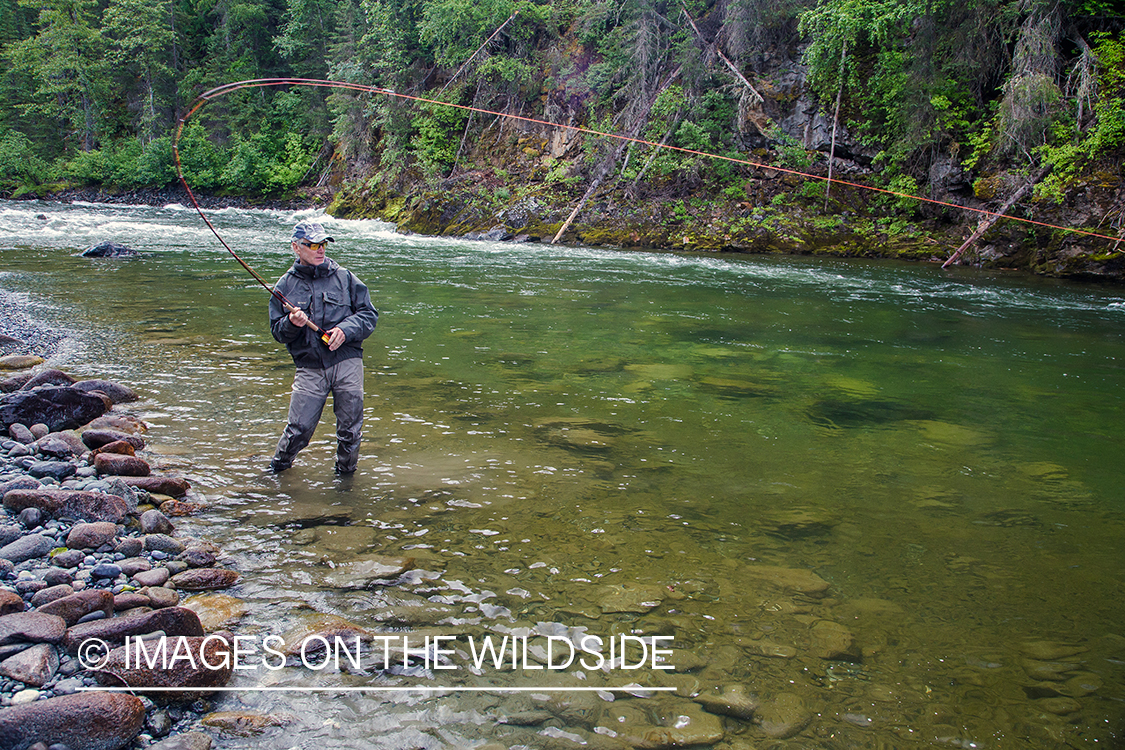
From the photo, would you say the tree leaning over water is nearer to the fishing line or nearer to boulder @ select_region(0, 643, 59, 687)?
the fishing line

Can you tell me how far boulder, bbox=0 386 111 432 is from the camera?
205 inches

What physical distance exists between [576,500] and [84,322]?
8.20 metres

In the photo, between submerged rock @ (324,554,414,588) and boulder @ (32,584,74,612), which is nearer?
boulder @ (32,584,74,612)

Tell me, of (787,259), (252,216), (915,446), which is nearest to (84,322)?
(915,446)

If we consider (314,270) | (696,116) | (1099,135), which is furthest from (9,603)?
(696,116)

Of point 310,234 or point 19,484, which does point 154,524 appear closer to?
point 19,484

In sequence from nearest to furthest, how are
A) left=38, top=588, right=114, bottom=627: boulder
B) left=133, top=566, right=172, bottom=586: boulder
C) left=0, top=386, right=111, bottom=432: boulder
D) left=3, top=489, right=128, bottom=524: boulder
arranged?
left=38, top=588, right=114, bottom=627: boulder → left=133, top=566, right=172, bottom=586: boulder → left=3, top=489, right=128, bottom=524: boulder → left=0, top=386, right=111, bottom=432: boulder

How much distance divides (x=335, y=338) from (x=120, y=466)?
1615mm

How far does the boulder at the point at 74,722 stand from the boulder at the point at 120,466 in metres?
2.39

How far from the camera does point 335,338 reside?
448 centimetres

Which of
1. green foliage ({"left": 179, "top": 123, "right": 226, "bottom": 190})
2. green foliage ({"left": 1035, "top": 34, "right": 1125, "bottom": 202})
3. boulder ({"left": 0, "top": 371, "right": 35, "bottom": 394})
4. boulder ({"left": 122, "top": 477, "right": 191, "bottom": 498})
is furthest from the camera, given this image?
green foliage ({"left": 179, "top": 123, "right": 226, "bottom": 190})

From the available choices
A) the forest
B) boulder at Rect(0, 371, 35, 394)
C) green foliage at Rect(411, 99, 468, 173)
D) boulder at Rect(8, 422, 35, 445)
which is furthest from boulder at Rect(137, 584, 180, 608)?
green foliage at Rect(411, 99, 468, 173)

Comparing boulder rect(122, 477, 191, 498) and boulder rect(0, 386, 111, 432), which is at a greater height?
boulder rect(0, 386, 111, 432)

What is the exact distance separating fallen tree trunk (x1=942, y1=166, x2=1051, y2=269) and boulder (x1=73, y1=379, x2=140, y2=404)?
16.9 metres
